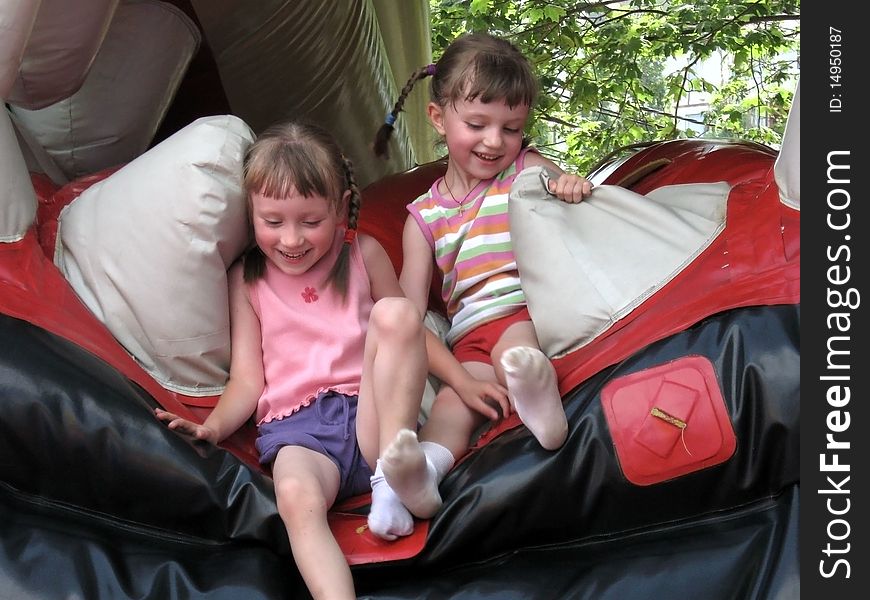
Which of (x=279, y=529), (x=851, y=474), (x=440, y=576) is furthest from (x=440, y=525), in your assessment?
(x=851, y=474)

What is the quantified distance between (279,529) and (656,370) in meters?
0.52

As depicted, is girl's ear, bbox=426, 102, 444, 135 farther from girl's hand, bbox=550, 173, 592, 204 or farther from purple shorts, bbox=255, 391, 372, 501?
purple shorts, bbox=255, 391, 372, 501

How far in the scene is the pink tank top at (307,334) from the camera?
1.56m

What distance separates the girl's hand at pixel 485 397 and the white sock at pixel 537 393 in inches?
7.9

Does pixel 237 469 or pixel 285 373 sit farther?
pixel 285 373

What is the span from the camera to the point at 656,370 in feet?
4.30

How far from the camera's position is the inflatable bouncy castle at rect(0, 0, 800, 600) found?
127 cm

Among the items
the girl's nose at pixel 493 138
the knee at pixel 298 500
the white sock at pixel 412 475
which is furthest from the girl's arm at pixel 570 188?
the knee at pixel 298 500

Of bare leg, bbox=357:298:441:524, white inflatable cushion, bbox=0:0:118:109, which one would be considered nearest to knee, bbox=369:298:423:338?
bare leg, bbox=357:298:441:524

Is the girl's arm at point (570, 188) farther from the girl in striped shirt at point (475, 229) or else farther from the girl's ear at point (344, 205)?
the girl's ear at point (344, 205)

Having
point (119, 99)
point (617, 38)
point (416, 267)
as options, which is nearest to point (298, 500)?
point (416, 267)

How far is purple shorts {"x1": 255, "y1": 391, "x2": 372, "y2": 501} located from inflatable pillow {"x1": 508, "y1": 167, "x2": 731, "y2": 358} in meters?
0.32

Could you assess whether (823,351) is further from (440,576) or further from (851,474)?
(440,576)

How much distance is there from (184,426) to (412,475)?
35cm
